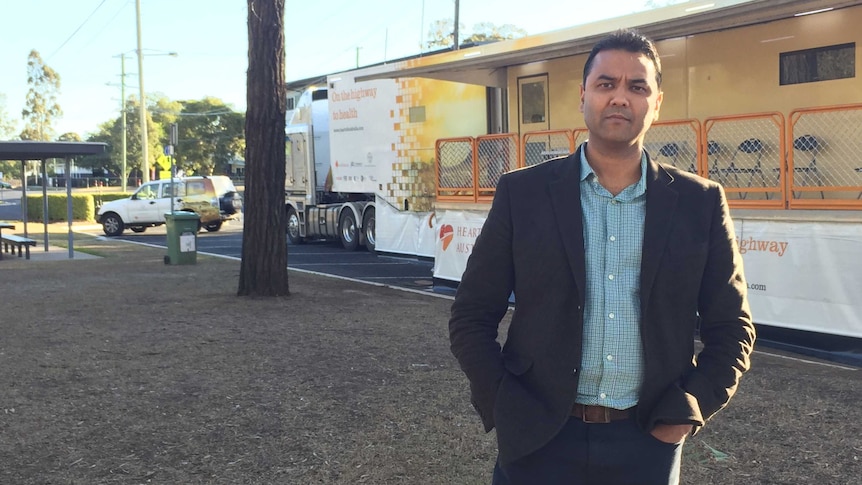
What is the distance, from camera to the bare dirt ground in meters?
4.92

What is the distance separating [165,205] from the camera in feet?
89.1

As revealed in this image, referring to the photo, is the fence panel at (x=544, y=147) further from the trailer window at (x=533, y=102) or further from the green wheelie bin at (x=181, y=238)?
the green wheelie bin at (x=181, y=238)

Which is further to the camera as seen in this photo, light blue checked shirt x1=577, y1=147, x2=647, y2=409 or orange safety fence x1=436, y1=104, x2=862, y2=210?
orange safety fence x1=436, y1=104, x2=862, y2=210

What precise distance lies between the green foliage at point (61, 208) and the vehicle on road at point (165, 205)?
951cm

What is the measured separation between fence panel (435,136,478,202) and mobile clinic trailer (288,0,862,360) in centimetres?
2

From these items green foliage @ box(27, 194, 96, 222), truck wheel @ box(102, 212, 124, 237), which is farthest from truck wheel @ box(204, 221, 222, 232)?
green foliage @ box(27, 194, 96, 222)

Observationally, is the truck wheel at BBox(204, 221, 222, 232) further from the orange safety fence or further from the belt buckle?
the belt buckle

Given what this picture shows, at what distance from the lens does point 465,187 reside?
1247cm

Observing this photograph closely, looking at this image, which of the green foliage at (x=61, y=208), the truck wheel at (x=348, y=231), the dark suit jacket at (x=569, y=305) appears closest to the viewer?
the dark suit jacket at (x=569, y=305)

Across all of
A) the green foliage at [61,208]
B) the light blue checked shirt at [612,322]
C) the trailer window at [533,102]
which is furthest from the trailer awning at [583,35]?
the green foliage at [61,208]

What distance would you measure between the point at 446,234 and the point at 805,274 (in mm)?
5622

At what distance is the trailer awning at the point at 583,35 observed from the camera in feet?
30.5

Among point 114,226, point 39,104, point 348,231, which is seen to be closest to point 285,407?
point 348,231

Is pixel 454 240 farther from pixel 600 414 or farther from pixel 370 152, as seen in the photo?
pixel 600 414
